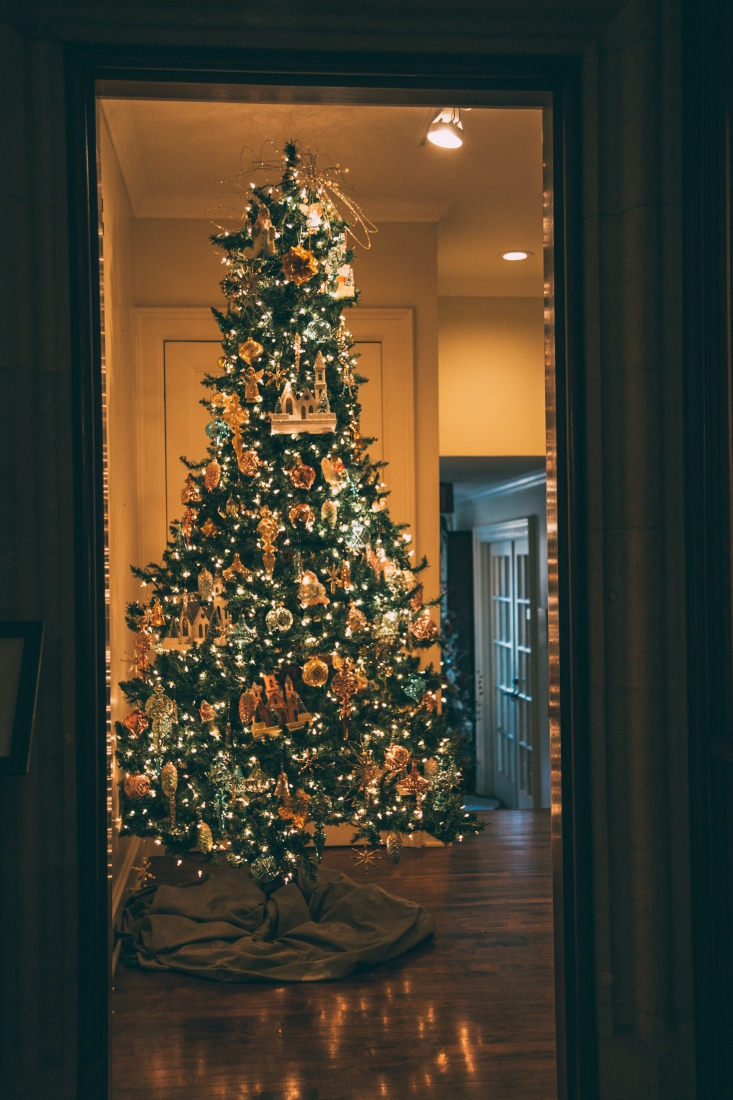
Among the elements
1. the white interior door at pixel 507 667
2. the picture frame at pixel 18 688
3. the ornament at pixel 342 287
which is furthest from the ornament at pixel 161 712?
the white interior door at pixel 507 667

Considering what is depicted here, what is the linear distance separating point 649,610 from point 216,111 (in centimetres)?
296

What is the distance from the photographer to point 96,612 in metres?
1.77

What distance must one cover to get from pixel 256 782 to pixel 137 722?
512 millimetres

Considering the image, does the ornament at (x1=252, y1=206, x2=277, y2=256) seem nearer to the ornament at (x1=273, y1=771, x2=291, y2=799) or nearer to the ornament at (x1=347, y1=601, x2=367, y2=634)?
the ornament at (x1=347, y1=601, x2=367, y2=634)

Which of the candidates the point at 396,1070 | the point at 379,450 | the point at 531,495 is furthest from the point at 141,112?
Result: the point at 531,495

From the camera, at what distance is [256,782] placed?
326cm

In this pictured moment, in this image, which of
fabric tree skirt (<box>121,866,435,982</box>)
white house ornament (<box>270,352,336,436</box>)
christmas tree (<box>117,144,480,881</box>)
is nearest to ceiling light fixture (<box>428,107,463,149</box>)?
christmas tree (<box>117,144,480,881</box>)

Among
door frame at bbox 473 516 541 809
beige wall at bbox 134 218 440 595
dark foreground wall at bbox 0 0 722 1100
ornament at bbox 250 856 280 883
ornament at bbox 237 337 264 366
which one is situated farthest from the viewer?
door frame at bbox 473 516 541 809

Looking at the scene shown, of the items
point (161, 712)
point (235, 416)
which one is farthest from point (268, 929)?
point (235, 416)

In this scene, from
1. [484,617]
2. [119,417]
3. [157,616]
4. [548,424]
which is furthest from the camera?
[484,617]

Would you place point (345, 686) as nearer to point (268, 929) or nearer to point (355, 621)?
point (355, 621)

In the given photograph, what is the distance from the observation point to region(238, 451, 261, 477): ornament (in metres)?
3.30

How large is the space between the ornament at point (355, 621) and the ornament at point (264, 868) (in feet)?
2.89

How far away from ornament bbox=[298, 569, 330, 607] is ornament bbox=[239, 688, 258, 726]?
0.39 m
